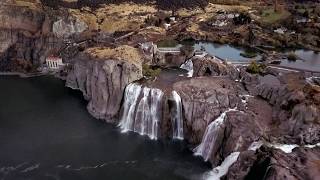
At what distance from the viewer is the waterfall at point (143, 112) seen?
8975 centimetres

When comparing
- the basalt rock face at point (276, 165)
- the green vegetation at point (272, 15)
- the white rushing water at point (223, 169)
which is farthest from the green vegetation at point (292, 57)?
the basalt rock face at point (276, 165)

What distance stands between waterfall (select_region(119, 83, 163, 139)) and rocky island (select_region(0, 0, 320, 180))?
196 millimetres

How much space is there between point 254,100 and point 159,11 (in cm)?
6876

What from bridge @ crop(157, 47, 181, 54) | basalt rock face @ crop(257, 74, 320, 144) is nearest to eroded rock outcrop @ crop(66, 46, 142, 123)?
bridge @ crop(157, 47, 181, 54)

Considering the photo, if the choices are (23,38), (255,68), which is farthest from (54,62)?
(255,68)

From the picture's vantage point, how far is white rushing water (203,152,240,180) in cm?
7456

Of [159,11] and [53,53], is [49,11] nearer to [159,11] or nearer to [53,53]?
[53,53]

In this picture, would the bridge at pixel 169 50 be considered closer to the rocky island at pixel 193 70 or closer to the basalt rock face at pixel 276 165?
the rocky island at pixel 193 70

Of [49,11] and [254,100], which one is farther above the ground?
[49,11]

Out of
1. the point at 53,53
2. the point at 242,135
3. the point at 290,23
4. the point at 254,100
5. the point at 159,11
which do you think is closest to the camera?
the point at 242,135

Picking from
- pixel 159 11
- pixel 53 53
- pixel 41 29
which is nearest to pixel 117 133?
pixel 53 53

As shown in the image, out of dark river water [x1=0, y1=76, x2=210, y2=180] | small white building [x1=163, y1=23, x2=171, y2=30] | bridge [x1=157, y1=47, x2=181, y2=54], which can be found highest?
small white building [x1=163, y1=23, x2=171, y2=30]

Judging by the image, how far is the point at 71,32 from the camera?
132 m

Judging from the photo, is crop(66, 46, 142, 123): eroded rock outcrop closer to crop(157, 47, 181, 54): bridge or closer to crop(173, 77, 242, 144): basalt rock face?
crop(173, 77, 242, 144): basalt rock face
